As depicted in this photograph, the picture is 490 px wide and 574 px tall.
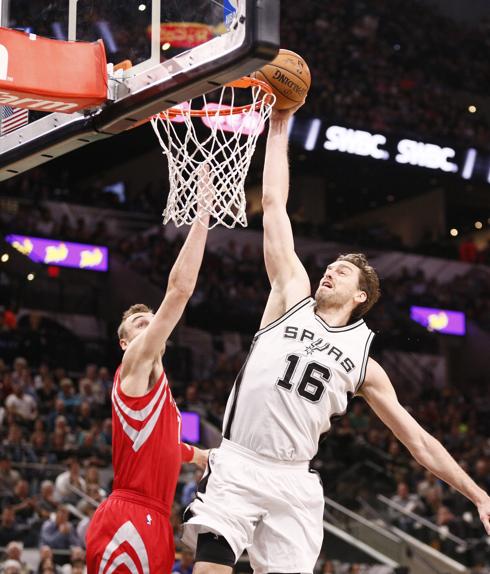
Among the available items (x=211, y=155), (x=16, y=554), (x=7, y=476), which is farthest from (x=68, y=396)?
(x=211, y=155)

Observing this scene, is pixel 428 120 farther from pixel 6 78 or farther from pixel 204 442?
pixel 6 78

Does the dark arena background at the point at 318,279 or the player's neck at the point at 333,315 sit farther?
the dark arena background at the point at 318,279

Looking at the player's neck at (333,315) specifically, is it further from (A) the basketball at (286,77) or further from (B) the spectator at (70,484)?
(B) the spectator at (70,484)

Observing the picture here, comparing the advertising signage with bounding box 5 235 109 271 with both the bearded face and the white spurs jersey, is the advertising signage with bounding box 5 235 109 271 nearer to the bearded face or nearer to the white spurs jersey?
the bearded face

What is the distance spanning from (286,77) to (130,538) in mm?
2502

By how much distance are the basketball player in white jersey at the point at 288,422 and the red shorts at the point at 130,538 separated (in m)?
0.43

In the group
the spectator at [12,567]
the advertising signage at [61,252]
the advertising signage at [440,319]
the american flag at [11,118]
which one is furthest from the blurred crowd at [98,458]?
the american flag at [11,118]

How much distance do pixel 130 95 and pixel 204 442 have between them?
477 inches

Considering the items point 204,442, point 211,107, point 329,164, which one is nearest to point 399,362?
point 329,164

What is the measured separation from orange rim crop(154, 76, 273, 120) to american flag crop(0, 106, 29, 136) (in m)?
0.72

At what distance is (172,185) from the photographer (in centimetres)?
538

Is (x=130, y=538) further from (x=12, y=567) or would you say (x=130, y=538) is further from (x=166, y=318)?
(x=12, y=567)

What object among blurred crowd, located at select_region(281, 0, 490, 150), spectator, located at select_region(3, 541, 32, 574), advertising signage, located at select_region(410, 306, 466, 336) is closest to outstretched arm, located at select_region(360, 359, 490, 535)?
spectator, located at select_region(3, 541, 32, 574)

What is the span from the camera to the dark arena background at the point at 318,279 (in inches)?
549
